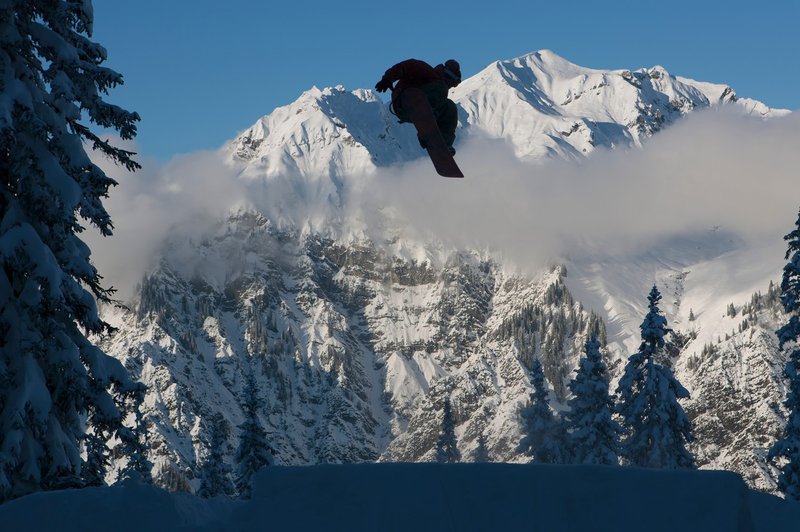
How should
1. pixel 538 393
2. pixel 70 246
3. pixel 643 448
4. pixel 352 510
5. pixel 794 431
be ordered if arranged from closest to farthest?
pixel 352 510 < pixel 70 246 < pixel 794 431 < pixel 643 448 < pixel 538 393

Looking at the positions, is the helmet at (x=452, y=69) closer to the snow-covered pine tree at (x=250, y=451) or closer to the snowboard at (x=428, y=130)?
the snowboard at (x=428, y=130)

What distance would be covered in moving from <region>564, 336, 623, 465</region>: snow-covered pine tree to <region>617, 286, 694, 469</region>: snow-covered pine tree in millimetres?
658

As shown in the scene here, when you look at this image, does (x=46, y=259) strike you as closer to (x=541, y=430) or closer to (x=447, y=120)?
(x=447, y=120)

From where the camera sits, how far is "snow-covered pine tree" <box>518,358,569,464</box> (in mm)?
37938

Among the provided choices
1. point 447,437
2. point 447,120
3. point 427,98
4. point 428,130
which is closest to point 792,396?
point 447,120

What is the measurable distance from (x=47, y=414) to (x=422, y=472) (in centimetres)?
674

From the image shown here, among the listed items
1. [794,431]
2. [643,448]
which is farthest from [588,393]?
[794,431]

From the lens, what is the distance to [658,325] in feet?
111

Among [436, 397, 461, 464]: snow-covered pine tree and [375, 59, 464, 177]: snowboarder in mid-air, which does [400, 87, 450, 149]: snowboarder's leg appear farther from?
[436, 397, 461, 464]: snow-covered pine tree

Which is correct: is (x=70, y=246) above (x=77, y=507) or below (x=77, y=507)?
above

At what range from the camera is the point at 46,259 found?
12250 mm

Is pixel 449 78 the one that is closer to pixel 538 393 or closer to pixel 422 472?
pixel 422 472

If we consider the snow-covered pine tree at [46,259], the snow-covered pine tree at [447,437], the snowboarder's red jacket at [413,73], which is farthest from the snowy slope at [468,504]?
the snow-covered pine tree at [447,437]

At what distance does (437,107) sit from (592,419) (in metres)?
23.8
